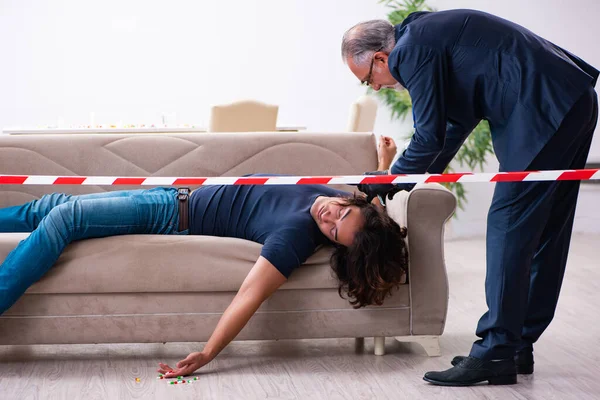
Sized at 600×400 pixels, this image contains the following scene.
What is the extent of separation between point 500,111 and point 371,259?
0.61 meters

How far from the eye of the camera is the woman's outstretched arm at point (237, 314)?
2.32 metres

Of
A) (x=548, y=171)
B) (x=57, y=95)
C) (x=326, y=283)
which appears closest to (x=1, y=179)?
(x=326, y=283)

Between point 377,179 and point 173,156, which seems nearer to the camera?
point 377,179

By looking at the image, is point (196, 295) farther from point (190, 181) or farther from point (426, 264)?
point (426, 264)

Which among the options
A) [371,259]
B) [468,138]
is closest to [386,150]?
[371,259]

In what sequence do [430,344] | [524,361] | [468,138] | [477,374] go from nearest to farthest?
[477,374] → [524,361] → [430,344] → [468,138]

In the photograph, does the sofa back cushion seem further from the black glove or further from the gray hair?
the gray hair

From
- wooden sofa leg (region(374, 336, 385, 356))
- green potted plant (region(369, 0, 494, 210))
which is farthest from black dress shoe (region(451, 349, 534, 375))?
green potted plant (region(369, 0, 494, 210))

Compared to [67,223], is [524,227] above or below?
above

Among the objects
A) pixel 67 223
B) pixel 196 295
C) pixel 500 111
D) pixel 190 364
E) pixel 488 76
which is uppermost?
pixel 488 76

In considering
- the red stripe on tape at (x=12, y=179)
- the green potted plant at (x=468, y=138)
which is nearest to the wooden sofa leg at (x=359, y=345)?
the red stripe on tape at (x=12, y=179)

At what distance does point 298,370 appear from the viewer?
2.48 metres

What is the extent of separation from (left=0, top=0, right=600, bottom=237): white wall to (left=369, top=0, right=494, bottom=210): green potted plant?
0.11 metres

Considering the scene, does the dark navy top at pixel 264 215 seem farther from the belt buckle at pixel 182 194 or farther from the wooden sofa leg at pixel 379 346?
the wooden sofa leg at pixel 379 346
